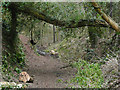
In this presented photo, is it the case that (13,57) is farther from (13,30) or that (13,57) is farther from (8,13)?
(8,13)

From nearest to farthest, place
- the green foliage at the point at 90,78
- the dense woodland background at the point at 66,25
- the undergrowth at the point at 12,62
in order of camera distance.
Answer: the green foliage at the point at 90,78, the dense woodland background at the point at 66,25, the undergrowth at the point at 12,62

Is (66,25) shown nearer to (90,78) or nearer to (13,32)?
(90,78)

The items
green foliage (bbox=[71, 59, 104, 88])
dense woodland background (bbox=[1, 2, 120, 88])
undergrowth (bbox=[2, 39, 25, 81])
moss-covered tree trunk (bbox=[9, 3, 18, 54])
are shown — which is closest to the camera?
green foliage (bbox=[71, 59, 104, 88])

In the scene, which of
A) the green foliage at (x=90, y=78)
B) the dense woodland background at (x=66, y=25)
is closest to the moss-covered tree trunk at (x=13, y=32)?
the dense woodland background at (x=66, y=25)

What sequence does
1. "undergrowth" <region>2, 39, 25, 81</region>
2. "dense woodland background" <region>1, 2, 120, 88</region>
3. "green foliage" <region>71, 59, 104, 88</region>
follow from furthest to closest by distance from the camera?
"undergrowth" <region>2, 39, 25, 81</region> → "dense woodland background" <region>1, 2, 120, 88</region> → "green foliage" <region>71, 59, 104, 88</region>

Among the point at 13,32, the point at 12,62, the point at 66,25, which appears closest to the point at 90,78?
the point at 66,25

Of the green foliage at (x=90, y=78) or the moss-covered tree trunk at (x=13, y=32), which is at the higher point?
the moss-covered tree trunk at (x=13, y=32)

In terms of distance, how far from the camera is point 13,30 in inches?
328

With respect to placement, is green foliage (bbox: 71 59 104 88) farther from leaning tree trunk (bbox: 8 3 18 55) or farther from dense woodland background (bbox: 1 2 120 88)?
leaning tree trunk (bbox: 8 3 18 55)

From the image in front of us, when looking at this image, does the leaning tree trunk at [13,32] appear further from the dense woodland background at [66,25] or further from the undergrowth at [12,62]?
the undergrowth at [12,62]

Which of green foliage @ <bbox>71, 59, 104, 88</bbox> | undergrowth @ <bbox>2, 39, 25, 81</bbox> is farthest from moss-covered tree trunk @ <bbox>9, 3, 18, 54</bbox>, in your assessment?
green foliage @ <bbox>71, 59, 104, 88</bbox>

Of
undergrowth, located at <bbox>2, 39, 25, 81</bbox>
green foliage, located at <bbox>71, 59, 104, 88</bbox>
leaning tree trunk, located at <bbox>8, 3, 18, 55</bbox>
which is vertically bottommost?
green foliage, located at <bbox>71, 59, 104, 88</bbox>

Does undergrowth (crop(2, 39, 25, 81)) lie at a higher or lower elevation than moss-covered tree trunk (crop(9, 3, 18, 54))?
lower

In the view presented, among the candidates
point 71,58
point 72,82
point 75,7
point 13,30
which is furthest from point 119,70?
point 71,58
